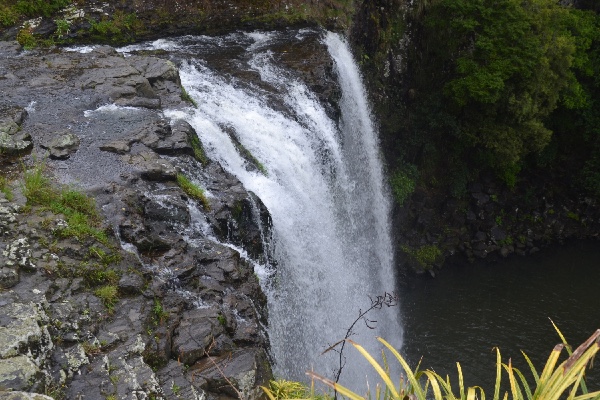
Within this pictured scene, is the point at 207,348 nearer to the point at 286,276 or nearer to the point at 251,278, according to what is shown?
the point at 251,278

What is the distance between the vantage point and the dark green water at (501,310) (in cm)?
1288

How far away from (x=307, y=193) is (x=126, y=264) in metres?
4.27

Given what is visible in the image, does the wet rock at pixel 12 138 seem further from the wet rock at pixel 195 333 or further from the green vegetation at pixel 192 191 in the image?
the wet rock at pixel 195 333

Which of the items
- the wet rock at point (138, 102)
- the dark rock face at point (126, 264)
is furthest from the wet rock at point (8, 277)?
the wet rock at point (138, 102)

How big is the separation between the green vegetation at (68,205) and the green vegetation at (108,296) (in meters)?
0.70

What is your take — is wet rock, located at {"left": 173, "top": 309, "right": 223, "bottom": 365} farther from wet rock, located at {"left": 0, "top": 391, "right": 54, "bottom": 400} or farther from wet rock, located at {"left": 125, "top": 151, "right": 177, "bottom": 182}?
wet rock, located at {"left": 125, "top": 151, "right": 177, "bottom": 182}

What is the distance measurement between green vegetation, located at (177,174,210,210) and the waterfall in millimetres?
1232

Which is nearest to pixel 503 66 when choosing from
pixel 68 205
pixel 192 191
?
pixel 192 191

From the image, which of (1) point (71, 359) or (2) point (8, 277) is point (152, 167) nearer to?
(2) point (8, 277)

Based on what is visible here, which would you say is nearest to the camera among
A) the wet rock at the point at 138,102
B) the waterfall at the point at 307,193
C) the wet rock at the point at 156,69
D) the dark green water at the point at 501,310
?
the waterfall at the point at 307,193

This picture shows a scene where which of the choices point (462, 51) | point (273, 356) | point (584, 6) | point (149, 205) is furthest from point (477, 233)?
point (149, 205)

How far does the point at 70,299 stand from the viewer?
574 centimetres

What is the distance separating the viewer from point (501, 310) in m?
14.5

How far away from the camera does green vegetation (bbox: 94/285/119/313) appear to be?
589 cm
